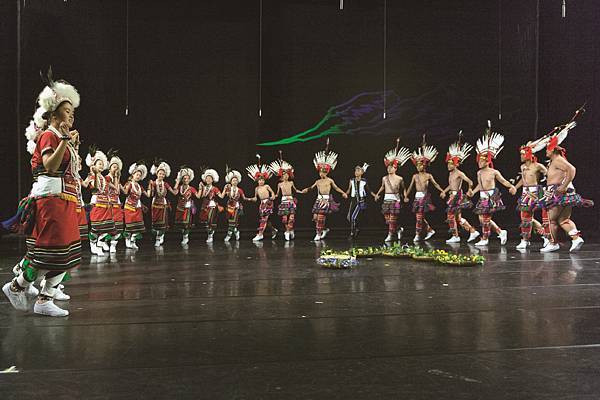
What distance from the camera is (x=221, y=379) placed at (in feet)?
6.81

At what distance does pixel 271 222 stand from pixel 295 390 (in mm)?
8086

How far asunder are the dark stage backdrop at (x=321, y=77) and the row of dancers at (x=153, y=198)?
1.11m

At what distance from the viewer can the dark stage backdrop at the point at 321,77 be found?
950cm

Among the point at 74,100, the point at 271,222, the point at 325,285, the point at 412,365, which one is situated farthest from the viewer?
the point at 271,222

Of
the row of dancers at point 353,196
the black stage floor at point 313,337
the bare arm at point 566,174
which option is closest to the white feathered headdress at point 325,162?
the row of dancers at point 353,196

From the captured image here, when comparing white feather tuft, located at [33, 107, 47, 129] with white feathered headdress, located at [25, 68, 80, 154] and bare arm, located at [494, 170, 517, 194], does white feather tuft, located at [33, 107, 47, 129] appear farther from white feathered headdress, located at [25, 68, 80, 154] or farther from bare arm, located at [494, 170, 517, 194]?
bare arm, located at [494, 170, 517, 194]

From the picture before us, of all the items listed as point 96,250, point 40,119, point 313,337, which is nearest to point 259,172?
point 96,250

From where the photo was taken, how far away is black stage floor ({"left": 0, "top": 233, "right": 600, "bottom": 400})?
200 cm

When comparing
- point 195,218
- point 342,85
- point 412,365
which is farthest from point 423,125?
point 412,365

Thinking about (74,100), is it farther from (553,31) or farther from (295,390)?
(553,31)

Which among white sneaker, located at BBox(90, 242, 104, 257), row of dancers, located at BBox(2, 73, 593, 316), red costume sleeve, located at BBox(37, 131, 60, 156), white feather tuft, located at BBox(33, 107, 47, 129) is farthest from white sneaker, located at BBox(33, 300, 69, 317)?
white sneaker, located at BBox(90, 242, 104, 257)

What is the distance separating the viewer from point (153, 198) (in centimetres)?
805

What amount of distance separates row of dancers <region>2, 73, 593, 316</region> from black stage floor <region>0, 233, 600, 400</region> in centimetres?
43

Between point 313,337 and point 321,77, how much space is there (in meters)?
7.97
